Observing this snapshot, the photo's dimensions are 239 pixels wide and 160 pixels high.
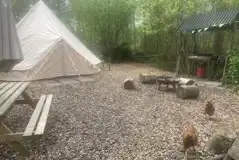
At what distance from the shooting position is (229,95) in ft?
25.7

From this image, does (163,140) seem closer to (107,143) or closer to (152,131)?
(152,131)


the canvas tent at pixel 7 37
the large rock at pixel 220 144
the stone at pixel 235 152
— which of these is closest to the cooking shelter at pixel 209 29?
the large rock at pixel 220 144

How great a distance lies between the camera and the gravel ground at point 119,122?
394cm

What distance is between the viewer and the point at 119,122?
210 inches

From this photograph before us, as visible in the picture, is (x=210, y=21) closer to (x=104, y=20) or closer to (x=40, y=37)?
(x=40, y=37)

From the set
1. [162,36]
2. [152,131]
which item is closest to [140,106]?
[152,131]

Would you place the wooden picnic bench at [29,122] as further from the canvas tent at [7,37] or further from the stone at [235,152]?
the stone at [235,152]

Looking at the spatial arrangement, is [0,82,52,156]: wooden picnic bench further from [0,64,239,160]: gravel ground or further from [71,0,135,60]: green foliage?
[71,0,135,60]: green foliage

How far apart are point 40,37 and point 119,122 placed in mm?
6678

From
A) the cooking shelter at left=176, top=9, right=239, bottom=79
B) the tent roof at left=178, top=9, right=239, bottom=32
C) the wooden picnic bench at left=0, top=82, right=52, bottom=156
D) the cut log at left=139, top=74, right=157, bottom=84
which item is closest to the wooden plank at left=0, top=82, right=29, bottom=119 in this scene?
the wooden picnic bench at left=0, top=82, right=52, bottom=156

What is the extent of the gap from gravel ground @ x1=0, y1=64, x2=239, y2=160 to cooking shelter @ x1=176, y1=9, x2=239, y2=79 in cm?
216

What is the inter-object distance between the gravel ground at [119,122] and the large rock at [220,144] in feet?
0.49

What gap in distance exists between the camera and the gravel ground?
3.94 meters

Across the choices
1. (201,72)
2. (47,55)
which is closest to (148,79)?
(201,72)
